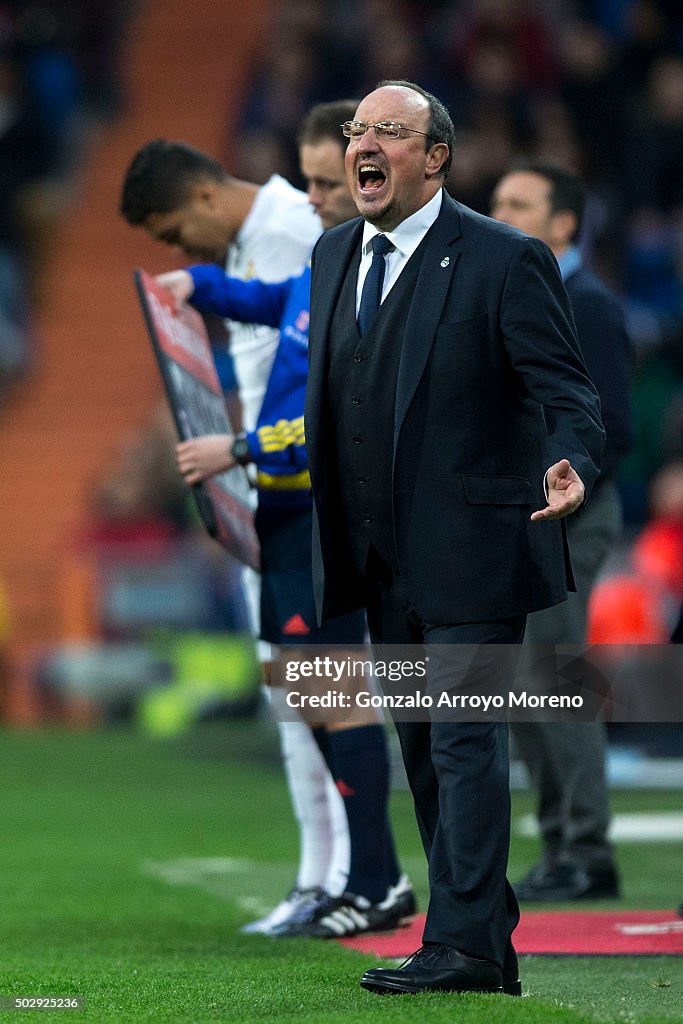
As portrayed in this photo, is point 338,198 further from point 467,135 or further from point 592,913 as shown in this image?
point 467,135

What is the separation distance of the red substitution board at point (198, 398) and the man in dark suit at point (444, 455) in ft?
2.89

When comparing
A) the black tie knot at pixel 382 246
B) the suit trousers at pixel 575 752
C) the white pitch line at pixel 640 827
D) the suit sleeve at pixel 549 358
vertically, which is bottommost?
the white pitch line at pixel 640 827

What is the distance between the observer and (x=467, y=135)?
13594mm

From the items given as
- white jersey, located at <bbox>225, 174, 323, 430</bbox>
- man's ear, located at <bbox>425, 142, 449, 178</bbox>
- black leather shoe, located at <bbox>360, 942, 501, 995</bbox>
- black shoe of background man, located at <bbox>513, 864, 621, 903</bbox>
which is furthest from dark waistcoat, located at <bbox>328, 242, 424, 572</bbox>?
black shoe of background man, located at <bbox>513, 864, 621, 903</bbox>

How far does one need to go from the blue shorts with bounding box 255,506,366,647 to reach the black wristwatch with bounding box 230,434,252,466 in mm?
270

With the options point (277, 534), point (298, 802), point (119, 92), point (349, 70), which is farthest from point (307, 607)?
point (119, 92)

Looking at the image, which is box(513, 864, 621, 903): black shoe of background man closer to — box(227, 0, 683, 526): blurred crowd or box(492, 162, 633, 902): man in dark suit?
box(492, 162, 633, 902): man in dark suit

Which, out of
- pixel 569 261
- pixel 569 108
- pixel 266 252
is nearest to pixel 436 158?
pixel 266 252

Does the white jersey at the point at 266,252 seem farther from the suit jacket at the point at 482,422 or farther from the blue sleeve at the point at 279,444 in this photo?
the suit jacket at the point at 482,422

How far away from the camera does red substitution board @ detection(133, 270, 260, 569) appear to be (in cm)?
492

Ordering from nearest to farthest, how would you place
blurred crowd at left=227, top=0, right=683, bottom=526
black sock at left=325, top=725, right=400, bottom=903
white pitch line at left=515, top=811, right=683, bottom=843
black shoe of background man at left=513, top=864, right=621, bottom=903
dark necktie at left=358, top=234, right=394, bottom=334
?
1. dark necktie at left=358, top=234, right=394, bottom=334
2. black sock at left=325, top=725, right=400, bottom=903
3. black shoe of background man at left=513, top=864, right=621, bottom=903
4. white pitch line at left=515, top=811, right=683, bottom=843
5. blurred crowd at left=227, top=0, right=683, bottom=526

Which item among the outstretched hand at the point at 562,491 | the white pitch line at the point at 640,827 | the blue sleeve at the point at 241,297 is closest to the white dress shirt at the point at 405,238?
the outstretched hand at the point at 562,491

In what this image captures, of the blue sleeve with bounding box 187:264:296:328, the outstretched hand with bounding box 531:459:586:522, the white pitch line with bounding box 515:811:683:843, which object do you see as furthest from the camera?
the white pitch line with bounding box 515:811:683:843

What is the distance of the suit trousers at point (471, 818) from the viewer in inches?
147
